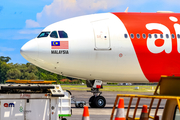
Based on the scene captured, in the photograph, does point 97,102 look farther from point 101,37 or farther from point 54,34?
point 54,34

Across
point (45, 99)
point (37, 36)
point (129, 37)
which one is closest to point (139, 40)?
point (129, 37)

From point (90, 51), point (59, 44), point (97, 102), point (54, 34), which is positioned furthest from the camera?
point (97, 102)

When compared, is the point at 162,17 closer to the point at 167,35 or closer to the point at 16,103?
the point at 167,35

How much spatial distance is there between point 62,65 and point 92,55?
5.16 feet

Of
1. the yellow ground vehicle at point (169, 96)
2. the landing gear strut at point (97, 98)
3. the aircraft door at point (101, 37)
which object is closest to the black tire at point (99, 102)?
the landing gear strut at point (97, 98)

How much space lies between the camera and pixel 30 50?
54.0ft

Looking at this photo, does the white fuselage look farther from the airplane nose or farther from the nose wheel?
the nose wheel

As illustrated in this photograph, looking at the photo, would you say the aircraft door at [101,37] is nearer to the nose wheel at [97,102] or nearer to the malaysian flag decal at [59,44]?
the malaysian flag decal at [59,44]

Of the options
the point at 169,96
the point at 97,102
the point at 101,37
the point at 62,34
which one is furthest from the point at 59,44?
the point at 169,96

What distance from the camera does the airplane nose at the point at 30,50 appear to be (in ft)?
54.0

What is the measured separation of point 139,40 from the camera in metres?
17.4

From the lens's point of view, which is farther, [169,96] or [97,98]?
[97,98]

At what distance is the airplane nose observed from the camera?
16.5 metres

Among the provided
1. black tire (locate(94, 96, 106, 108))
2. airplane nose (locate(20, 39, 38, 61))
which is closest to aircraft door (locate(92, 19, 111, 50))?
black tire (locate(94, 96, 106, 108))
